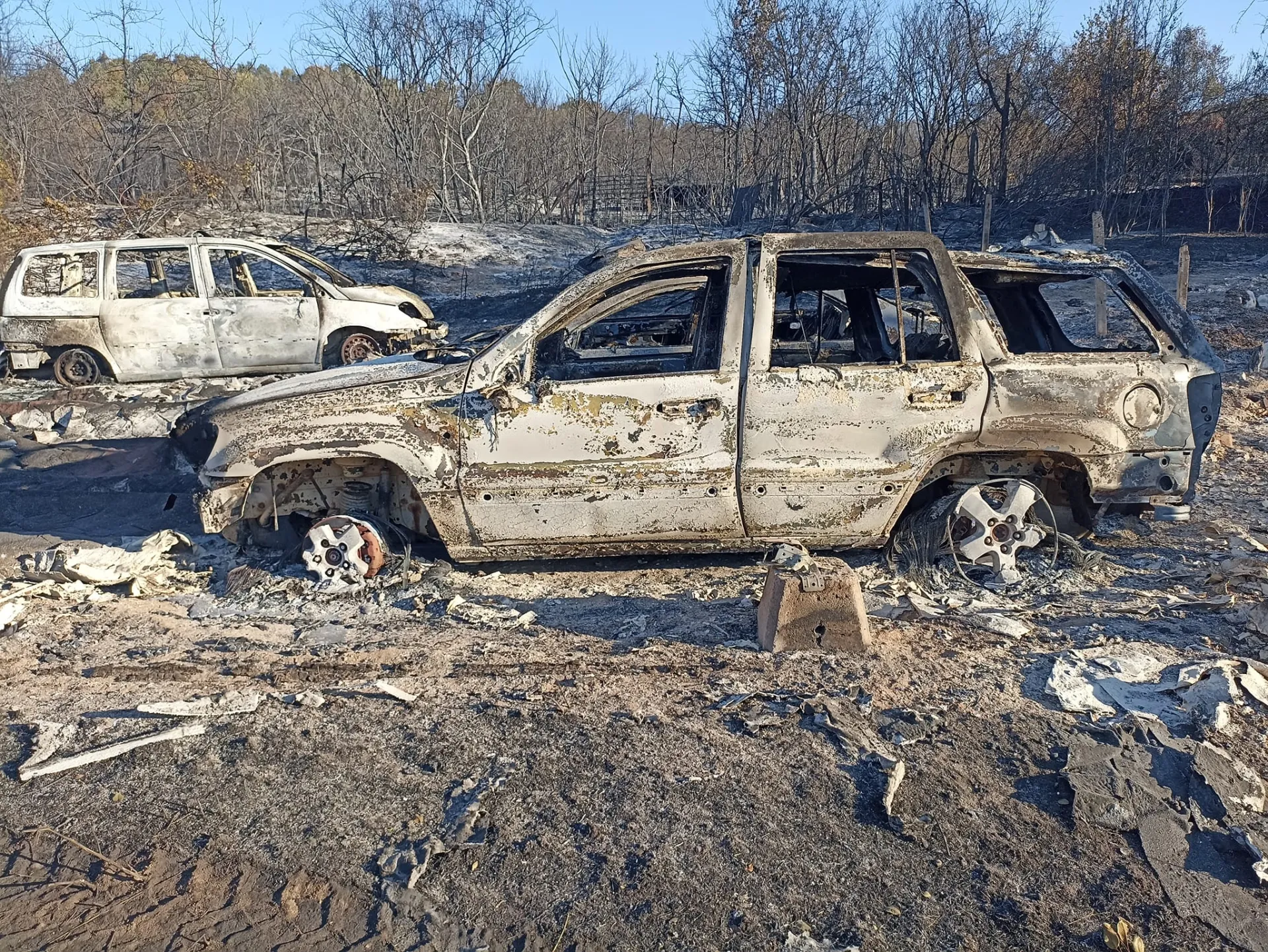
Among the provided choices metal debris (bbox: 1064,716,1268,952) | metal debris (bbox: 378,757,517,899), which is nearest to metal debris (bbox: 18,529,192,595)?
metal debris (bbox: 378,757,517,899)

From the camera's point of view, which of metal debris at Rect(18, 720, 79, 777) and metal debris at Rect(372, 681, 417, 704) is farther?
metal debris at Rect(372, 681, 417, 704)

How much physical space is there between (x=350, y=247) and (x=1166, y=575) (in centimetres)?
1644

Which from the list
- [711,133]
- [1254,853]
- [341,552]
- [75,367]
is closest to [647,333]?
[341,552]

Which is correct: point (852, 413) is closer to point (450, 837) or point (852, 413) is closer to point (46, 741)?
point (450, 837)

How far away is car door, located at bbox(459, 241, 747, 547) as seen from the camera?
15.3 ft

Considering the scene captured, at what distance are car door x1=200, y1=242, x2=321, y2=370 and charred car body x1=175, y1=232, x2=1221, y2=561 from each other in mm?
5896

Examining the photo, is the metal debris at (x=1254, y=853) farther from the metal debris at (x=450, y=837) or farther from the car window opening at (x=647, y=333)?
the car window opening at (x=647, y=333)

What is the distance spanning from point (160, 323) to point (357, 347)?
81.8 inches

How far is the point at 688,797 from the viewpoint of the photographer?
123 inches

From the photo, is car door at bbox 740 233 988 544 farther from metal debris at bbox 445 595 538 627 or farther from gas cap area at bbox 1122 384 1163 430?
metal debris at bbox 445 595 538 627

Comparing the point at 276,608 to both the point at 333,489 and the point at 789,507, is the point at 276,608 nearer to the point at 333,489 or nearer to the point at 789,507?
the point at 333,489

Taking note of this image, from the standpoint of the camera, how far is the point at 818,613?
412 cm

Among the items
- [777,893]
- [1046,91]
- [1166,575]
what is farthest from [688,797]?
[1046,91]

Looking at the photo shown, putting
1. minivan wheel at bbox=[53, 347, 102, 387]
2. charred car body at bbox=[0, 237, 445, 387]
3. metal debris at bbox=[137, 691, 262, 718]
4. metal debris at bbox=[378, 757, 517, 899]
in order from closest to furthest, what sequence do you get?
metal debris at bbox=[378, 757, 517, 899], metal debris at bbox=[137, 691, 262, 718], charred car body at bbox=[0, 237, 445, 387], minivan wheel at bbox=[53, 347, 102, 387]
